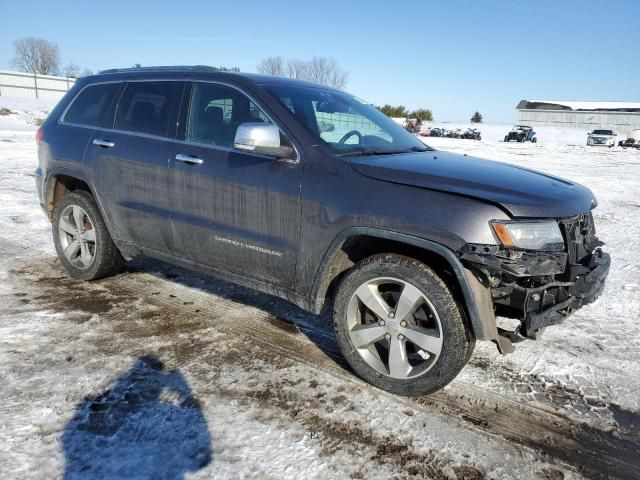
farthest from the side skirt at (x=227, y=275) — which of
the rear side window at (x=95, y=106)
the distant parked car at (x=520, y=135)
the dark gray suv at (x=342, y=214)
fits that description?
the distant parked car at (x=520, y=135)

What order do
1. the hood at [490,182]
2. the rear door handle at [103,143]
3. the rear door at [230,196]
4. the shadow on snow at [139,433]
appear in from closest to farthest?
the shadow on snow at [139,433], the hood at [490,182], the rear door at [230,196], the rear door handle at [103,143]

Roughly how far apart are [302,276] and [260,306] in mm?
1156

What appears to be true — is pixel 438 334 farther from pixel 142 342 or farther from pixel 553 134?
pixel 553 134

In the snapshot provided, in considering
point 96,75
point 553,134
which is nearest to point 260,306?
point 96,75

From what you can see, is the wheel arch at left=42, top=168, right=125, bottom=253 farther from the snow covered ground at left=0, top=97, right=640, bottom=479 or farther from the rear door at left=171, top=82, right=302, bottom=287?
the rear door at left=171, top=82, right=302, bottom=287

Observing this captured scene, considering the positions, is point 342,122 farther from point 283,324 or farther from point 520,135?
point 520,135

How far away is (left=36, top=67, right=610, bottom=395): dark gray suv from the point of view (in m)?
2.62

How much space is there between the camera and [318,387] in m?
2.97

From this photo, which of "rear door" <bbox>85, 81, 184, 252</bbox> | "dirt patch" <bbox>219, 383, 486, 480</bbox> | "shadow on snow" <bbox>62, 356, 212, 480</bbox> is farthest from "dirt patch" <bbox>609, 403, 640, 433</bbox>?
"rear door" <bbox>85, 81, 184, 252</bbox>

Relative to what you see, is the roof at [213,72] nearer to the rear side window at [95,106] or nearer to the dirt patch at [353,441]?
the rear side window at [95,106]

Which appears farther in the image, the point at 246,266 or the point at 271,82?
the point at 271,82

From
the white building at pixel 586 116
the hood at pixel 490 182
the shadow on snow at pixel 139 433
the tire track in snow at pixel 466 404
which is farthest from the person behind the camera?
the white building at pixel 586 116

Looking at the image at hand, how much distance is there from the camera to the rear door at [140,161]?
3.79m

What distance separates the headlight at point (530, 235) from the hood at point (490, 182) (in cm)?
6
